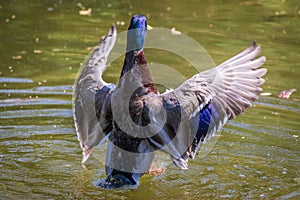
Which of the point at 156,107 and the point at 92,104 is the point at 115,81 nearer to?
the point at 92,104

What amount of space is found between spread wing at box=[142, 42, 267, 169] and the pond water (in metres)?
0.43

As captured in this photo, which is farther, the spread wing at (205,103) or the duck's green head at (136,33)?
the duck's green head at (136,33)

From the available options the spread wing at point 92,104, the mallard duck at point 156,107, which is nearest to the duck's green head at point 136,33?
the mallard duck at point 156,107

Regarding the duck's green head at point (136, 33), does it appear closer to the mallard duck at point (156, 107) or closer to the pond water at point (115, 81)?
the mallard duck at point (156, 107)

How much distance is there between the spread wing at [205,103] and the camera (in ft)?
19.6

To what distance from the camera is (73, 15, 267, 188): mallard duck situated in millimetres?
6004

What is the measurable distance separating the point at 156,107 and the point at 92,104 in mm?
717

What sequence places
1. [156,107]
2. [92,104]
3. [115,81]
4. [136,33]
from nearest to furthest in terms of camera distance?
[156,107]
[136,33]
[92,104]
[115,81]

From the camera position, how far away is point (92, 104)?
6359 millimetres

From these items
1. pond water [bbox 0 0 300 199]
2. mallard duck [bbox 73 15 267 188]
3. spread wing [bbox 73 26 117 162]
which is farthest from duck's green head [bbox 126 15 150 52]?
pond water [bbox 0 0 300 199]

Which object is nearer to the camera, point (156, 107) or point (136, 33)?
point (156, 107)

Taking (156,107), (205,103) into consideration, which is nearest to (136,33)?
(156,107)

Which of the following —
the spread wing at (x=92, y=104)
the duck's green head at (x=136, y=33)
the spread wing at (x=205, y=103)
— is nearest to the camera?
the spread wing at (x=205, y=103)

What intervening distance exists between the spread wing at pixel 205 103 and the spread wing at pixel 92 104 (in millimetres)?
477
